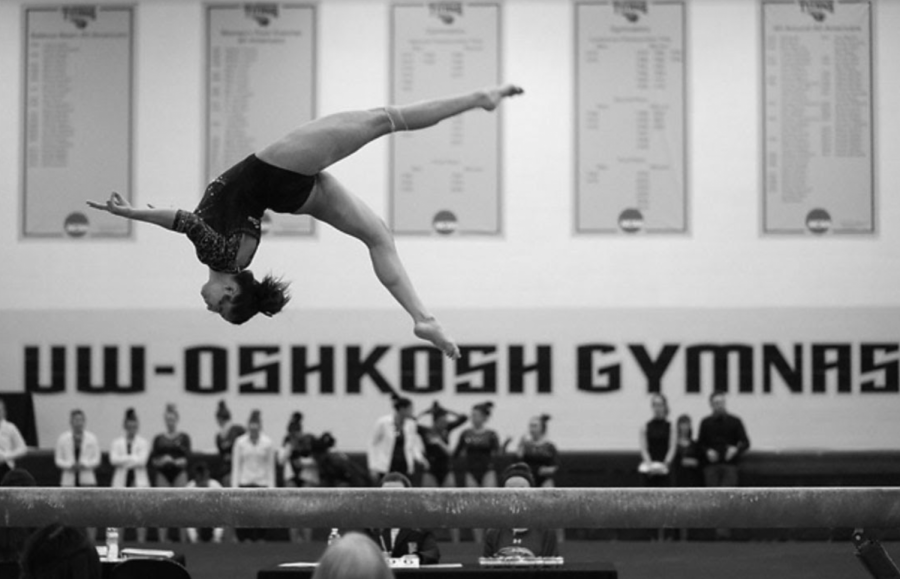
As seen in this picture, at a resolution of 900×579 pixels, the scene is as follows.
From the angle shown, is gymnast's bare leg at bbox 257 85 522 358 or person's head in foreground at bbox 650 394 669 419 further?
person's head in foreground at bbox 650 394 669 419

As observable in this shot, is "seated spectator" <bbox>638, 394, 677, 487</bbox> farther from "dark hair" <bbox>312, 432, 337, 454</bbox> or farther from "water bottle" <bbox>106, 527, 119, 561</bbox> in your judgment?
"water bottle" <bbox>106, 527, 119, 561</bbox>

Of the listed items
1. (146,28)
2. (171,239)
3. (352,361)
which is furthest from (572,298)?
(146,28)

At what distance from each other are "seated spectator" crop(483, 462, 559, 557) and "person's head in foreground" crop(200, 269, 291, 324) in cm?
378

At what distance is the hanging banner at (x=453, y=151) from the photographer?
16719 mm

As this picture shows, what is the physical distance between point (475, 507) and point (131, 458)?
11562mm

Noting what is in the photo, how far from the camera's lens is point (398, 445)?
15.3 meters

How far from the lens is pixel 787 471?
16109 millimetres

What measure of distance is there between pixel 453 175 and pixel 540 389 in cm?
286

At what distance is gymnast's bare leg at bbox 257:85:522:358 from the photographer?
5629 mm

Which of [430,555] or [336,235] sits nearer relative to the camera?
[430,555]

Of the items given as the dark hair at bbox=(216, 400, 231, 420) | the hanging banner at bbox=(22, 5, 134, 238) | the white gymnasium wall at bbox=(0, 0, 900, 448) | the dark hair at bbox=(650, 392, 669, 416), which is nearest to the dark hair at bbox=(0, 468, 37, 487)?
the dark hair at bbox=(216, 400, 231, 420)

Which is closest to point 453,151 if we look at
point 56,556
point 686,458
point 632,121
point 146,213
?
point 632,121

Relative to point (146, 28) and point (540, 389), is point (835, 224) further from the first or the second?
point (146, 28)

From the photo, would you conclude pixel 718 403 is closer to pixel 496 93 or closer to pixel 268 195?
pixel 496 93
